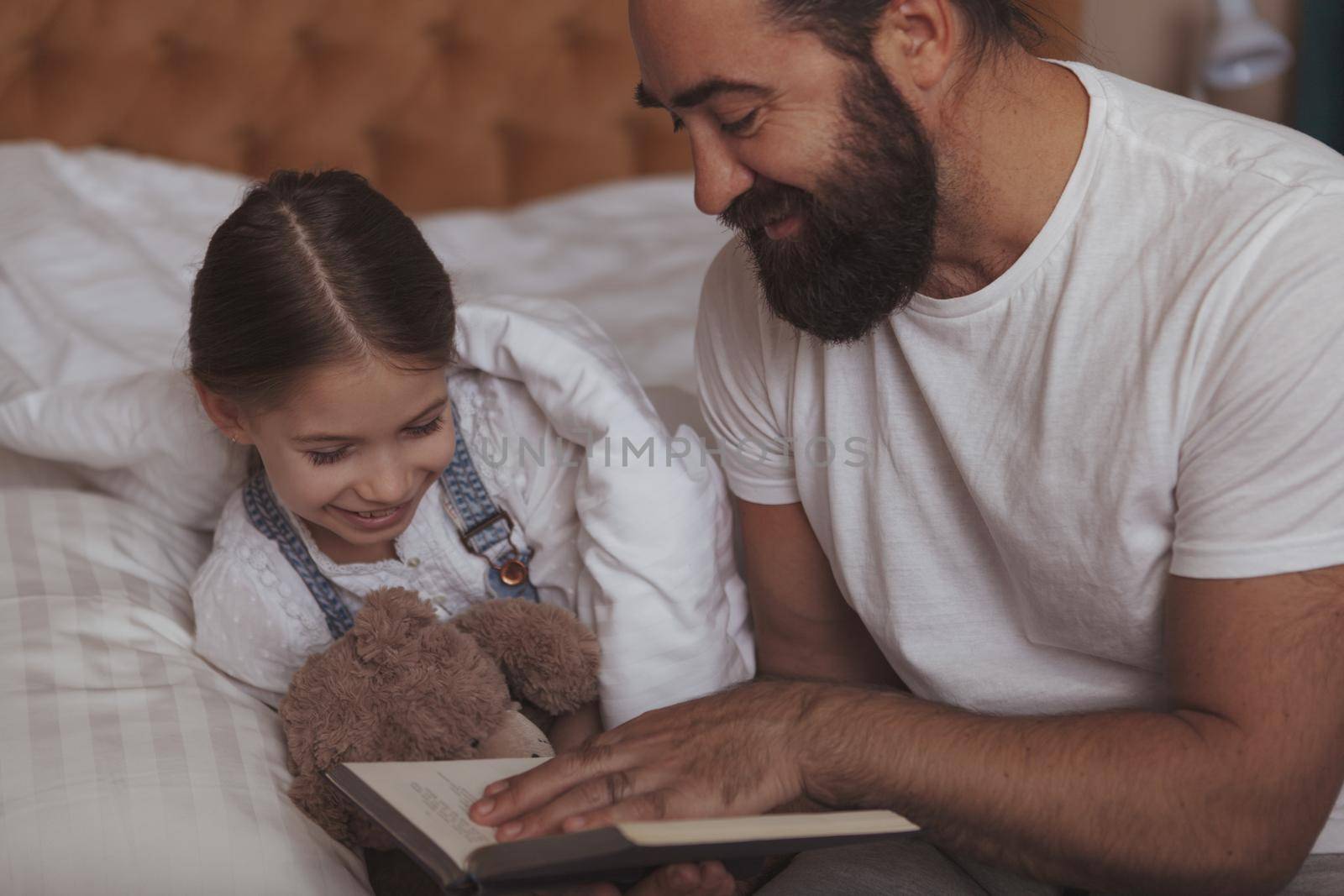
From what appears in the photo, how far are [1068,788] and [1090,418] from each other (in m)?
0.30

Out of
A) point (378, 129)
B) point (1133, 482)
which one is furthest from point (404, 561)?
point (378, 129)

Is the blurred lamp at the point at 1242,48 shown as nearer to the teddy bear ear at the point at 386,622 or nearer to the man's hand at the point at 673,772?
the man's hand at the point at 673,772

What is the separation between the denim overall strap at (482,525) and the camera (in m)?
1.38

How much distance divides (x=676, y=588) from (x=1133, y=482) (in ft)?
1.61

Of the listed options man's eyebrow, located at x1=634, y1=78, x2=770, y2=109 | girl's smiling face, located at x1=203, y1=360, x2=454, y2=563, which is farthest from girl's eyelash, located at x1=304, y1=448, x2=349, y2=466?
man's eyebrow, located at x1=634, y1=78, x2=770, y2=109

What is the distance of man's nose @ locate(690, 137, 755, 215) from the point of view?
108cm

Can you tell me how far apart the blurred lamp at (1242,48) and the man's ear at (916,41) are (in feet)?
4.97

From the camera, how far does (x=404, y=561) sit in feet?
4.47

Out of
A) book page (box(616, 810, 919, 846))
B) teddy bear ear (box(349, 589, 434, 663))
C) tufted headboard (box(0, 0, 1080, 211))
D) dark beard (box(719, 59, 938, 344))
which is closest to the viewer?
book page (box(616, 810, 919, 846))

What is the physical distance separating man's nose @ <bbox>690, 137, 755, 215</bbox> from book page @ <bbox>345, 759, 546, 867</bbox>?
508mm

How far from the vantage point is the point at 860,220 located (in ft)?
3.57

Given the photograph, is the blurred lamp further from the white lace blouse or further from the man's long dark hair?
the white lace blouse

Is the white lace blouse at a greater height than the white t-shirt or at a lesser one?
lesser

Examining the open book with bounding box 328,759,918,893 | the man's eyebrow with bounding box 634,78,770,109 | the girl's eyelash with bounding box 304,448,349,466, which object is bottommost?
the open book with bounding box 328,759,918,893
